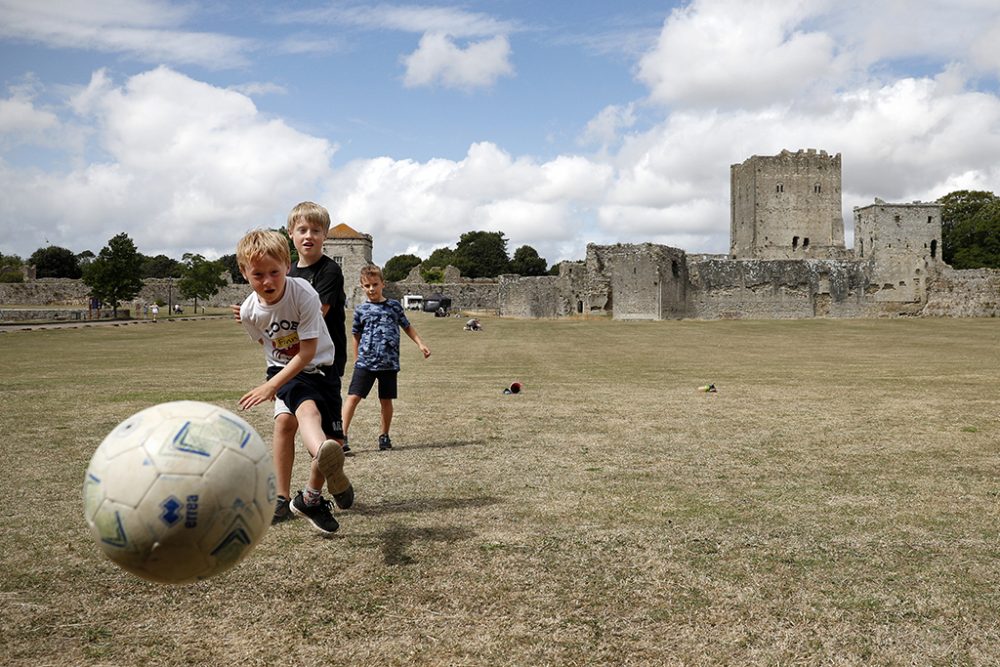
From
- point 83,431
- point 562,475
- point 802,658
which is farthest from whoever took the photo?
point 83,431

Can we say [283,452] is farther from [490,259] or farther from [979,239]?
[490,259]

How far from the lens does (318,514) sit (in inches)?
178

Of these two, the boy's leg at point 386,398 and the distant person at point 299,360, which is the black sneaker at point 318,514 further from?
the boy's leg at point 386,398

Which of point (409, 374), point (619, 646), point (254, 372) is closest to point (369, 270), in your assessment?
point (619, 646)

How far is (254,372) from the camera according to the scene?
16047 mm

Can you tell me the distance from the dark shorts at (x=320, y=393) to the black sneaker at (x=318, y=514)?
593 millimetres

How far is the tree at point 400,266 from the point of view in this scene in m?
124

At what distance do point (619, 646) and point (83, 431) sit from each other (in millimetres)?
6662

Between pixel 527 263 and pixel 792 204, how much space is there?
4869 cm

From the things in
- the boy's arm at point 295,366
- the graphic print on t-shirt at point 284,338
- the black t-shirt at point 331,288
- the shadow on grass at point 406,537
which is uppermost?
the black t-shirt at point 331,288

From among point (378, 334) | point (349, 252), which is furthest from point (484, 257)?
point (378, 334)

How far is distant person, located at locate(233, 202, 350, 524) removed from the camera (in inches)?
190

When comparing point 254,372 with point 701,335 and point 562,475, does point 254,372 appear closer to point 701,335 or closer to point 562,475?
point 562,475

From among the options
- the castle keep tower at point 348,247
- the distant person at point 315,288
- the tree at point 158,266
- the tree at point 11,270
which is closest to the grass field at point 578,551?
the distant person at point 315,288
